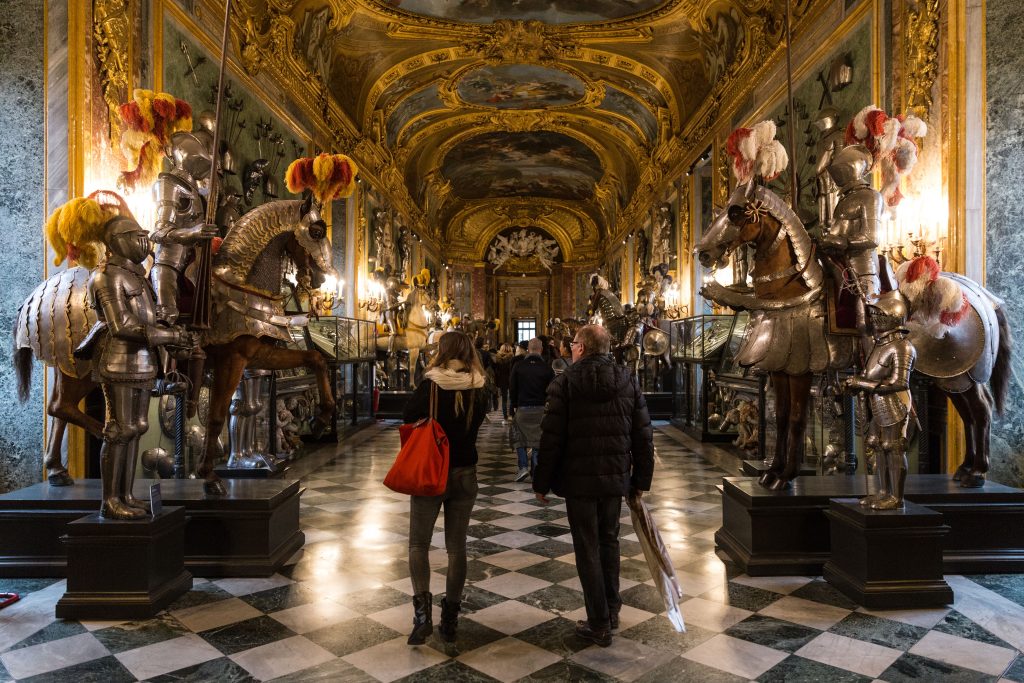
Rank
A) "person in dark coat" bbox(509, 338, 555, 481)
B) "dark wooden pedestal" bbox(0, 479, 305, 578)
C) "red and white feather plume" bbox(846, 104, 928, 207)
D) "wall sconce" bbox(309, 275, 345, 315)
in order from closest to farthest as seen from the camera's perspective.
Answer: "dark wooden pedestal" bbox(0, 479, 305, 578) < "red and white feather plume" bbox(846, 104, 928, 207) < "person in dark coat" bbox(509, 338, 555, 481) < "wall sconce" bbox(309, 275, 345, 315)

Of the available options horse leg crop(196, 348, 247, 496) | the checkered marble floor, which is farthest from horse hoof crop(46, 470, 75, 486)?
horse leg crop(196, 348, 247, 496)

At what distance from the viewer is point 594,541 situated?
11.2ft

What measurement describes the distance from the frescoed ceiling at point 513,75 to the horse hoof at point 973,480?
274 inches

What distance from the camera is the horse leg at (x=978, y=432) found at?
4.77m

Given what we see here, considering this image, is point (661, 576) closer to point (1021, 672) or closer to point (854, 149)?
point (1021, 672)

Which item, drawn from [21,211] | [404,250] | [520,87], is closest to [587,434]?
[21,211]

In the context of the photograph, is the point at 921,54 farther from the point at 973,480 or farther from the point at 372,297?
the point at 372,297

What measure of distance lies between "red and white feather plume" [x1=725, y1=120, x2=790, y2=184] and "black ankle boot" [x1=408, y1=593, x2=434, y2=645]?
3.61 meters

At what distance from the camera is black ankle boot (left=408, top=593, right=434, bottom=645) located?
3441 millimetres

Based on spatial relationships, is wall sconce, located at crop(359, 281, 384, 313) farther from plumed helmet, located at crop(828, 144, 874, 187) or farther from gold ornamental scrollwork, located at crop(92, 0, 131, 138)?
plumed helmet, located at crop(828, 144, 874, 187)

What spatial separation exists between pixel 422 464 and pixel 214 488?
217 cm

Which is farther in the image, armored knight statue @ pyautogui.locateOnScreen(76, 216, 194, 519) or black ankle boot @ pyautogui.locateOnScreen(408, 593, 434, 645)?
armored knight statue @ pyautogui.locateOnScreen(76, 216, 194, 519)

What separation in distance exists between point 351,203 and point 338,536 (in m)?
11.0

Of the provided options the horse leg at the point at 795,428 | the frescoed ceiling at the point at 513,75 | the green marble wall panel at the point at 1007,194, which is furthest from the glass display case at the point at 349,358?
the green marble wall panel at the point at 1007,194
